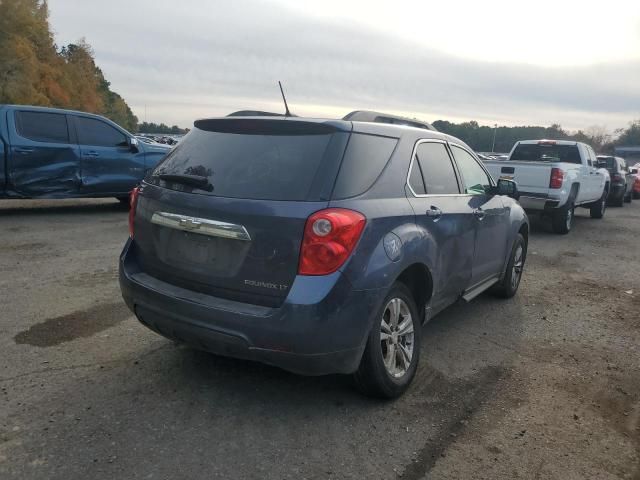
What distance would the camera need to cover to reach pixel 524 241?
622 cm

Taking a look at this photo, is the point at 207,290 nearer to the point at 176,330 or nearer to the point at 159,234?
the point at 176,330

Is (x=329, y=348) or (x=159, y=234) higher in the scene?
(x=159, y=234)

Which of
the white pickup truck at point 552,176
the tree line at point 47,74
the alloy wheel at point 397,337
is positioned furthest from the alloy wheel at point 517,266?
the tree line at point 47,74

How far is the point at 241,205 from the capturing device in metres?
3.13

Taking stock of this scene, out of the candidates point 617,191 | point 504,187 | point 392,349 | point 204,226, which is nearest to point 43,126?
point 204,226

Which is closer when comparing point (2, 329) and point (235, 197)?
point (235, 197)

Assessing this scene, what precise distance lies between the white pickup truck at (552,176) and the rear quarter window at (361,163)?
7648 mm

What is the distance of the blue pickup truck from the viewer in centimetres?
912

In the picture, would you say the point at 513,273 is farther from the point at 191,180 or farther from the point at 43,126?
the point at 43,126

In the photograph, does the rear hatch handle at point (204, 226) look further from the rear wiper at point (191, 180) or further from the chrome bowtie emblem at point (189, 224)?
the rear wiper at point (191, 180)

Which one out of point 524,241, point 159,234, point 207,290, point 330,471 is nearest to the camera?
point 330,471

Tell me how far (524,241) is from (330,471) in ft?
14.0

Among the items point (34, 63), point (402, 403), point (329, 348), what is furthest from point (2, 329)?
point (34, 63)

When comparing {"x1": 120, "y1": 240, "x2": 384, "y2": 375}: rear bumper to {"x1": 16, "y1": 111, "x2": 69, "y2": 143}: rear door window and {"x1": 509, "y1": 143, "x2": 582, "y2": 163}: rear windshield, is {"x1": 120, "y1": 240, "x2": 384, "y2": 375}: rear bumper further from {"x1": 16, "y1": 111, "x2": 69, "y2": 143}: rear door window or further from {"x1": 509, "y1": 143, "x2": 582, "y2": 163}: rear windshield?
{"x1": 509, "y1": 143, "x2": 582, "y2": 163}: rear windshield
